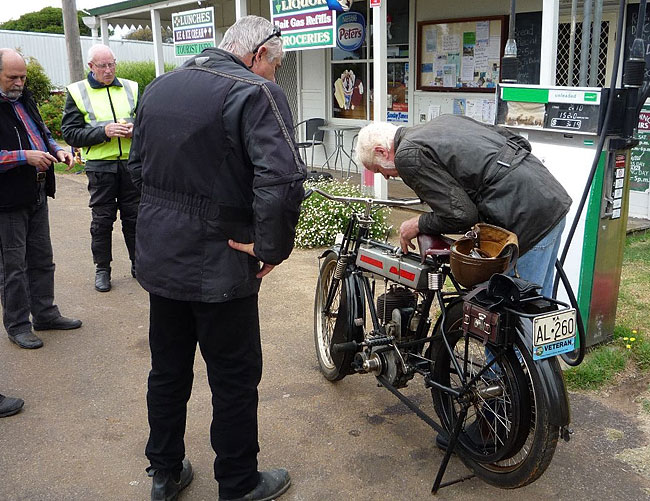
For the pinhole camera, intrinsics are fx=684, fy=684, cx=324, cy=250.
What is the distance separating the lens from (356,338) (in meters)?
3.77

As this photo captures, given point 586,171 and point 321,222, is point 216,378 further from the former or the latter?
point 321,222

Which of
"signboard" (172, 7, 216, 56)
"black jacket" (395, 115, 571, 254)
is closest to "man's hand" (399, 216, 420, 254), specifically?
"black jacket" (395, 115, 571, 254)

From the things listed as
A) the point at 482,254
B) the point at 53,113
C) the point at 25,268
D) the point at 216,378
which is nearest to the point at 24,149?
the point at 25,268

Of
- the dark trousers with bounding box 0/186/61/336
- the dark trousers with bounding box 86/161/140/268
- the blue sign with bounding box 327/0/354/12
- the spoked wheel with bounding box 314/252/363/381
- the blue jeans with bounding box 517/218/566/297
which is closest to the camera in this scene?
the blue jeans with bounding box 517/218/566/297

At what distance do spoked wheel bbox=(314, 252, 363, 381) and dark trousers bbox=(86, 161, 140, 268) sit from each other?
7.65 feet

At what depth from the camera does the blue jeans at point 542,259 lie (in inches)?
135

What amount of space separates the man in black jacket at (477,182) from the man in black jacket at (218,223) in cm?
70

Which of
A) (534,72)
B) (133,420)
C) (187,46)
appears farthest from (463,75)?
(133,420)

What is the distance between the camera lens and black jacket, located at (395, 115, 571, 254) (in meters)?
3.11

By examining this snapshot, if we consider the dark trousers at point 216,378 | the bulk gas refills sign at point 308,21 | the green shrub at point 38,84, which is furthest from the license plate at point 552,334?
the green shrub at point 38,84

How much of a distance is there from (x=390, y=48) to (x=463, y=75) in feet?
5.12

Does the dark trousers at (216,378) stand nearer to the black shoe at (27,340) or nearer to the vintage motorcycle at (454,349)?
the vintage motorcycle at (454,349)

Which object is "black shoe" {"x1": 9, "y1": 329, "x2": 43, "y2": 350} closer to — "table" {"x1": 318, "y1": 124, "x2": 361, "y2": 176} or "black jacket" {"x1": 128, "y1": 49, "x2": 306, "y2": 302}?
"black jacket" {"x1": 128, "y1": 49, "x2": 306, "y2": 302}

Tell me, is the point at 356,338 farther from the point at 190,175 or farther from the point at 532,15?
the point at 532,15
